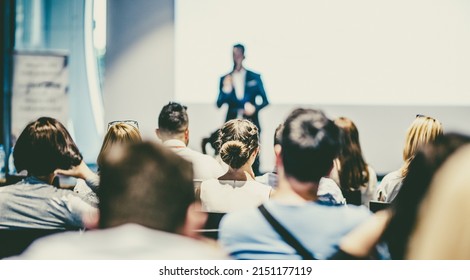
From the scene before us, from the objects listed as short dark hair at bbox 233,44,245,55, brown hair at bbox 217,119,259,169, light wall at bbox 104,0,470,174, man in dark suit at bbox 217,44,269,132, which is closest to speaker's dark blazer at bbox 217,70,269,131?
man in dark suit at bbox 217,44,269,132

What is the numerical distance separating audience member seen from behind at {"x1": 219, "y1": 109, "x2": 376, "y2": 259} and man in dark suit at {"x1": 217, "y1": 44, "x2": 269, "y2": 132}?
384cm

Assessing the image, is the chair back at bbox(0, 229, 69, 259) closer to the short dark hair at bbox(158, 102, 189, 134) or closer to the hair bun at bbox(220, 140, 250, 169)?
the hair bun at bbox(220, 140, 250, 169)

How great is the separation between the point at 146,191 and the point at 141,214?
0.06m

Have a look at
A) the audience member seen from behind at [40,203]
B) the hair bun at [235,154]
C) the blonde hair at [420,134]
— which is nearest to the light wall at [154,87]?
the blonde hair at [420,134]

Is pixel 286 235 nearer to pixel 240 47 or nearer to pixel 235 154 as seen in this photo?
pixel 235 154

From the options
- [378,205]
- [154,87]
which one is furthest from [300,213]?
[154,87]

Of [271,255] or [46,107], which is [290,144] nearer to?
[271,255]

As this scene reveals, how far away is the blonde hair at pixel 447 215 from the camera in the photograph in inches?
52.4

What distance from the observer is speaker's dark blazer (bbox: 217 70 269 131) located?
555cm

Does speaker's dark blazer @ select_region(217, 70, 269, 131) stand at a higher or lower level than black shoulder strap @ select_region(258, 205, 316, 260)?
higher

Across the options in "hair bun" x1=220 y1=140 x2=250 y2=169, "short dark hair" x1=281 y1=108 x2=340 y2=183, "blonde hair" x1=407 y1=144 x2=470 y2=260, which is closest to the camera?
"blonde hair" x1=407 y1=144 x2=470 y2=260

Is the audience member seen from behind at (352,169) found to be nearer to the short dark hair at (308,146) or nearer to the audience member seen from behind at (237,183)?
the audience member seen from behind at (237,183)

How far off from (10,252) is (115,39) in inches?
176

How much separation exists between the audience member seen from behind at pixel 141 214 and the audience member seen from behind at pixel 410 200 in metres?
0.46
